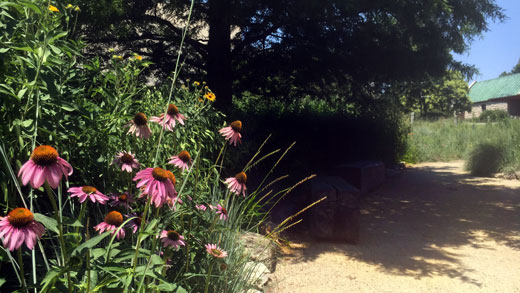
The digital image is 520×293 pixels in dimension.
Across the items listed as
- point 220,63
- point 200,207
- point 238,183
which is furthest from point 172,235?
point 220,63

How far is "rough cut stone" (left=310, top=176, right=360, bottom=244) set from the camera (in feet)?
18.6

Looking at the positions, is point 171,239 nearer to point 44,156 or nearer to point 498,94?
point 44,156

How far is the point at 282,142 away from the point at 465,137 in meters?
10.9

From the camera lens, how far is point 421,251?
17.8ft

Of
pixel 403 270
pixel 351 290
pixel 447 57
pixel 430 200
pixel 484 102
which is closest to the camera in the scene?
pixel 351 290

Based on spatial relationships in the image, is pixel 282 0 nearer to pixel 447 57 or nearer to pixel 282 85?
pixel 282 85

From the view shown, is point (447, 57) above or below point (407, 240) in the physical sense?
above

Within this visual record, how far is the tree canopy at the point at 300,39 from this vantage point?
6375 mm

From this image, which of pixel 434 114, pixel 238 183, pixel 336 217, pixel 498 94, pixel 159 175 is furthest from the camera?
pixel 498 94

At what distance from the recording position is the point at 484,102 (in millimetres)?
46062

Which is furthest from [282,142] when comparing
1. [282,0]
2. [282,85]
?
[282,0]

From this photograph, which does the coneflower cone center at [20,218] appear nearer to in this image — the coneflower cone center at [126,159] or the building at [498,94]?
the coneflower cone center at [126,159]

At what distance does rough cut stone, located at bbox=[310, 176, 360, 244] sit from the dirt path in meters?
0.15

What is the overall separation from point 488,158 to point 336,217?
25.1 feet
